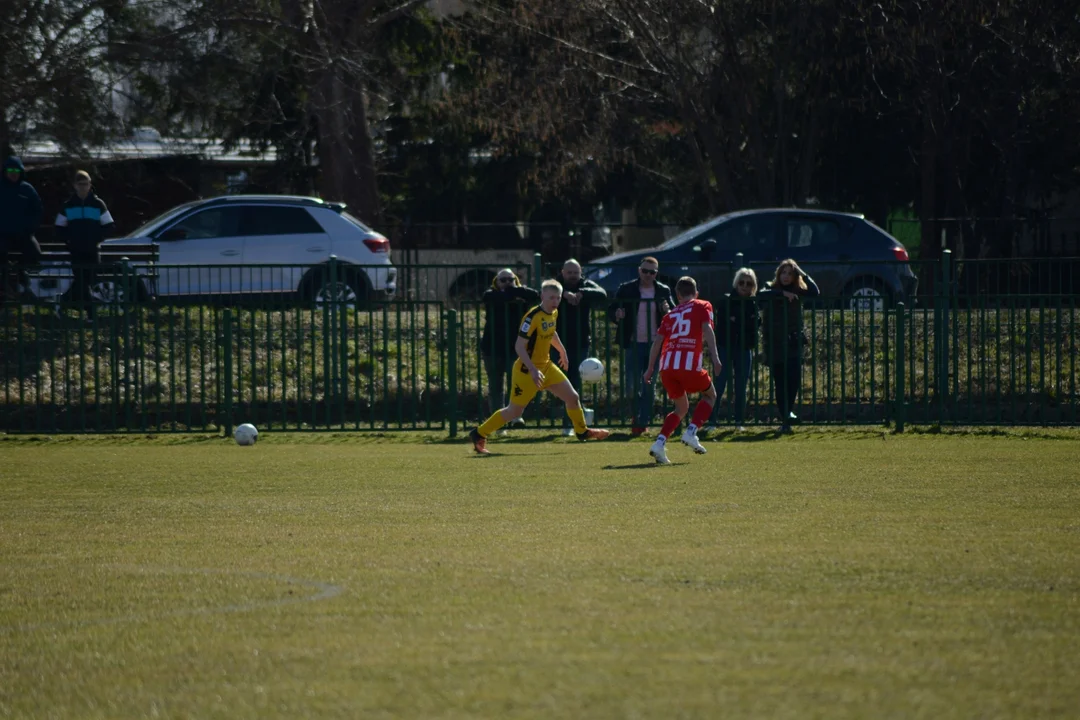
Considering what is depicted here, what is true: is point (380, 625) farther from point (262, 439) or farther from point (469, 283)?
point (469, 283)

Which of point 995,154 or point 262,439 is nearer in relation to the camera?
point 262,439

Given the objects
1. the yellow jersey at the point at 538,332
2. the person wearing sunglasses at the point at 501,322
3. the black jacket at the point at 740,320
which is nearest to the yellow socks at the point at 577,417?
the yellow jersey at the point at 538,332

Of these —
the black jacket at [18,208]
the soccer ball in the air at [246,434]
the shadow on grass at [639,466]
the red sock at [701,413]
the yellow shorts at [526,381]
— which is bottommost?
the shadow on grass at [639,466]

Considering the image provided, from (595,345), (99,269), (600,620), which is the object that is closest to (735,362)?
(595,345)

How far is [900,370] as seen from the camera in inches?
639

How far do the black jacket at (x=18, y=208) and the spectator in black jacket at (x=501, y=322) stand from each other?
21.7 ft

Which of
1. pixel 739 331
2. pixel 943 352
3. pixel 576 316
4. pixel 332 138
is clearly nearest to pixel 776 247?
pixel 943 352

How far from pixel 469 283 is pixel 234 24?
340 inches

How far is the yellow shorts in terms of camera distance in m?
14.0

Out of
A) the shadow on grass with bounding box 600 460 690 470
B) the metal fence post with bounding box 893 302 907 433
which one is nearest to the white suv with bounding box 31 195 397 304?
the metal fence post with bounding box 893 302 907 433

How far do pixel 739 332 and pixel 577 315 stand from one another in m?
1.78

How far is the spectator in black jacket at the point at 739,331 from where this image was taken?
16.2 m

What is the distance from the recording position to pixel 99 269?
1897cm

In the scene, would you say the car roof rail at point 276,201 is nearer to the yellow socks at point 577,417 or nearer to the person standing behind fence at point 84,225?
the person standing behind fence at point 84,225
